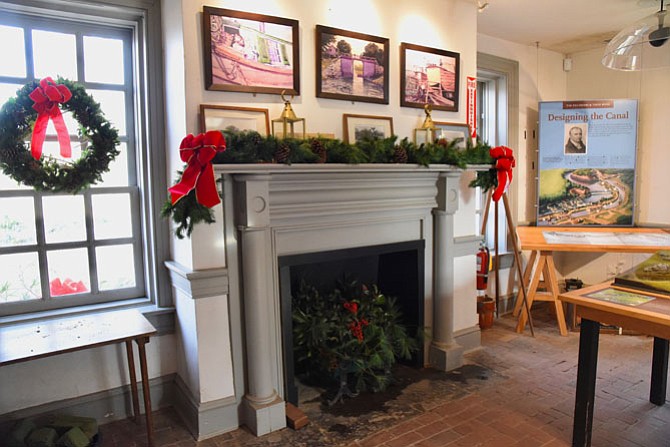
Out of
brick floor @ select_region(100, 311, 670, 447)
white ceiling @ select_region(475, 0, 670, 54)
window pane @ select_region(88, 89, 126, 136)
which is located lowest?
brick floor @ select_region(100, 311, 670, 447)

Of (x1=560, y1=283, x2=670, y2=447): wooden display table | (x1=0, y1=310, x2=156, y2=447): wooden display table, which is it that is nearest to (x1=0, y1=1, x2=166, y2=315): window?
(x1=0, y1=310, x2=156, y2=447): wooden display table

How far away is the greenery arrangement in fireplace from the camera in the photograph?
306 cm

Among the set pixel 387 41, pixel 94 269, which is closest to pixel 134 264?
pixel 94 269

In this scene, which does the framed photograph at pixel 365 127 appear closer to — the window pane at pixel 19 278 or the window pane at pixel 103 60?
the window pane at pixel 103 60

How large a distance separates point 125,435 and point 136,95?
200cm

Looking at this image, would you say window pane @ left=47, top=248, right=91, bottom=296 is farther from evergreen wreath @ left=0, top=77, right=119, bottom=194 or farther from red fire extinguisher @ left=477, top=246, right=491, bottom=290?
red fire extinguisher @ left=477, top=246, right=491, bottom=290

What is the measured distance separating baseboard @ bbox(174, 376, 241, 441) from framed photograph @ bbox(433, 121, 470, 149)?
7.57ft

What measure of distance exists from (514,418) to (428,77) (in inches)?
91.6

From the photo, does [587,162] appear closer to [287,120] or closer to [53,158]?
[287,120]

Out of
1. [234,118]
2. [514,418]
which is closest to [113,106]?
[234,118]

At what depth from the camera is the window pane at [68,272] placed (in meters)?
2.84

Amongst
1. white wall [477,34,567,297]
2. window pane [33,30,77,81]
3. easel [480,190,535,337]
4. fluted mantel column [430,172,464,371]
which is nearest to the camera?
window pane [33,30,77,81]

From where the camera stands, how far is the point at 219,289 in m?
2.67

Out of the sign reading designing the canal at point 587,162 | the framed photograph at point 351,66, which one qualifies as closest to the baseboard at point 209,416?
the framed photograph at point 351,66
